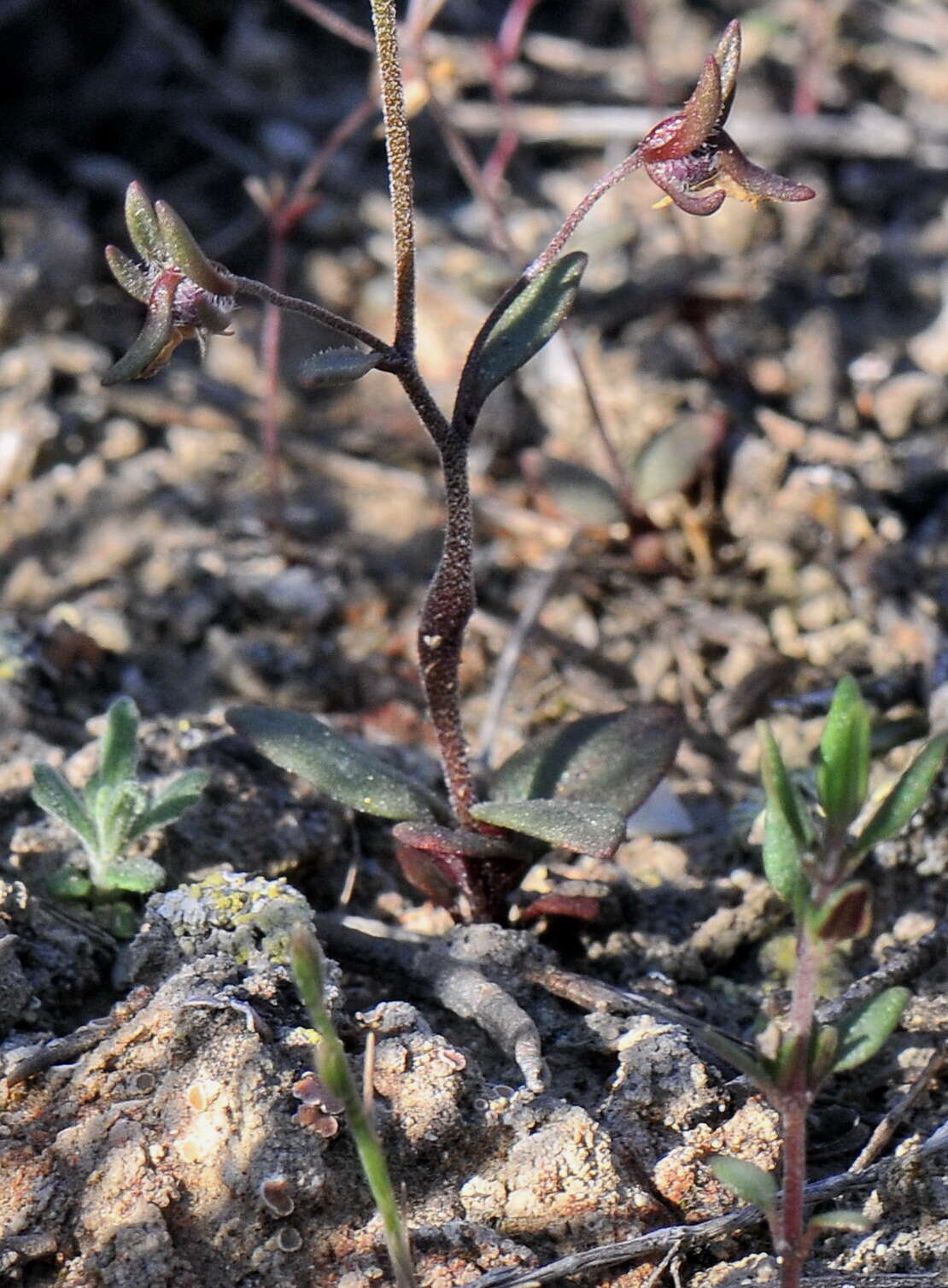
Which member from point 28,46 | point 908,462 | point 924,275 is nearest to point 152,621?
point 908,462

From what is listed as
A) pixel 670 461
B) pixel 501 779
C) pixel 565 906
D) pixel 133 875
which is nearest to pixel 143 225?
pixel 133 875

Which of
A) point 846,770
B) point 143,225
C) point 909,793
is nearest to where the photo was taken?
point 846,770

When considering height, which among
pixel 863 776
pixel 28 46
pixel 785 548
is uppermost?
pixel 28 46

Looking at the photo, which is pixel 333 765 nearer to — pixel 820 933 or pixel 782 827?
pixel 782 827

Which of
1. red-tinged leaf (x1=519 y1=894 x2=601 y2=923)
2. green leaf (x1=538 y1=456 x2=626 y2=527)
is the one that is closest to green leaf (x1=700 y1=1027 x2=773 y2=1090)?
red-tinged leaf (x1=519 y1=894 x2=601 y2=923)

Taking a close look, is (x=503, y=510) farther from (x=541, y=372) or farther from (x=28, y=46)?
(x=28, y=46)

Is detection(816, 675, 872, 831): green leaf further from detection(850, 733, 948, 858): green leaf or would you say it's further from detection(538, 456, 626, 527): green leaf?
detection(538, 456, 626, 527): green leaf

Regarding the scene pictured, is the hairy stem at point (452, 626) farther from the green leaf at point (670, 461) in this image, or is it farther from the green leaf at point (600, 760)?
the green leaf at point (670, 461)
